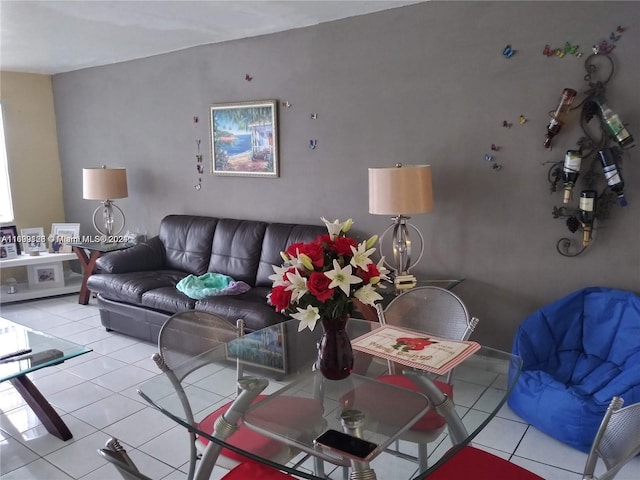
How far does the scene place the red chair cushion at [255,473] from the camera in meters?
1.59

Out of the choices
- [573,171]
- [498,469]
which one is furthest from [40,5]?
[498,469]

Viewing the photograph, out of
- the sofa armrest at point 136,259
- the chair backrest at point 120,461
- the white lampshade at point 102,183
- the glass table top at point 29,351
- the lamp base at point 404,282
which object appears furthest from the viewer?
the white lampshade at point 102,183

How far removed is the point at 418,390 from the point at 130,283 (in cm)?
293

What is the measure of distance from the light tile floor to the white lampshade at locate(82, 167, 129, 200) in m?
1.79

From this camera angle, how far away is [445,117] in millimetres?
3223

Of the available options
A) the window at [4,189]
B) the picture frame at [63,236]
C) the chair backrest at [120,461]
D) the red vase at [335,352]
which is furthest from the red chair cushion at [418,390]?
the window at [4,189]

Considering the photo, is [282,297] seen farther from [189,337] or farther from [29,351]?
[29,351]

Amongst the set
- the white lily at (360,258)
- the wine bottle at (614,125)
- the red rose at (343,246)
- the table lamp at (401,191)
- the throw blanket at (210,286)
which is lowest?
the throw blanket at (210,286)

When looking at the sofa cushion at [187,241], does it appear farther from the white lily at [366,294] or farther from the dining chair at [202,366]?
the white lily at [366,294]

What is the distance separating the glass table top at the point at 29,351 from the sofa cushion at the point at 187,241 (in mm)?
1548

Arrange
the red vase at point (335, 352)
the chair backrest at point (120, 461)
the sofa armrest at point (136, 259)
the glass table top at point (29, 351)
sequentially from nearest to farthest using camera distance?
the chair backrest at point (120, 461) < the red vase at point (335, 352) < the glass table top at point (29, 351) < the sofa armrest at point (136, 259)

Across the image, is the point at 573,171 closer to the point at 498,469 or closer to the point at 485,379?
the point at 485,379

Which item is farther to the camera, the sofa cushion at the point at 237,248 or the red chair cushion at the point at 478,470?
the sofa cushion at the point at 237,248

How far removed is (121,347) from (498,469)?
3161 millimetres
